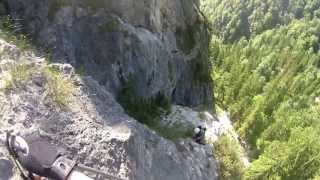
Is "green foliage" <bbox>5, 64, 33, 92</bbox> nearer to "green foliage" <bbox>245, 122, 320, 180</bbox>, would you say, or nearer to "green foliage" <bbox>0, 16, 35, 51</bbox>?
"green foliage" <bbox>0, 16, 35, 51</bbox>

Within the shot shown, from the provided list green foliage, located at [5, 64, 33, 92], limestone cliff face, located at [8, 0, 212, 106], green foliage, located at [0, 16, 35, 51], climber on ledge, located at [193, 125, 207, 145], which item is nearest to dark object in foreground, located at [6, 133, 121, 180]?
green foliage, located at [5, 64, 33, 92]

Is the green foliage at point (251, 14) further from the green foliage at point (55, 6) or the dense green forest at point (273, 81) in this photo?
the green foliage at point (55, 6)

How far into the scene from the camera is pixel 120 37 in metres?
15.4

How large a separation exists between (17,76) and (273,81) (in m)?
39.8

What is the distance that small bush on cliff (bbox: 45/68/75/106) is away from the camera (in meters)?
10.3

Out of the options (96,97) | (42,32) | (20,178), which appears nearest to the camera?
(20,178)

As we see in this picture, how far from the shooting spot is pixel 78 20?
550 inches

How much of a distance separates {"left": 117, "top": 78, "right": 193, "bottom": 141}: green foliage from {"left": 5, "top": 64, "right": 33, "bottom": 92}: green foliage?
14.7 feet

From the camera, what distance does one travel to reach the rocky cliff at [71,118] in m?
9.41

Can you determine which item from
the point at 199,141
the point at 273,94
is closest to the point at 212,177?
the point at 199,141

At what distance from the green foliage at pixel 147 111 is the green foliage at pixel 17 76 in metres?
4.48

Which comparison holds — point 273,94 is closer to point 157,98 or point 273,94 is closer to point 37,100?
point 157,98

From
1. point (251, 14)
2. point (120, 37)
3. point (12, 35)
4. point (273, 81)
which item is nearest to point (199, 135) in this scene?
point (120, 37)

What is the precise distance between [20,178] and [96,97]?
151 inches
